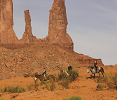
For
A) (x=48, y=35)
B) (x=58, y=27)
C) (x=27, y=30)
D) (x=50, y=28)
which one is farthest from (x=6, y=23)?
(x=58, y=27)

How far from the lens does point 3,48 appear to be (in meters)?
43.3

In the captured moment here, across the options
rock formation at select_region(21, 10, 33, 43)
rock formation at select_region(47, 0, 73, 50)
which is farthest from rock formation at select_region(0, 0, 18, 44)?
rock formation at select_region(47, 0, 73, 50)

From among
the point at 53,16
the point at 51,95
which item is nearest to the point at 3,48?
the point at 53,16

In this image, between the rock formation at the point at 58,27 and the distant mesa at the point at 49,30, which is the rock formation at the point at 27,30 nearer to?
the distant mesa at the point at 49,30

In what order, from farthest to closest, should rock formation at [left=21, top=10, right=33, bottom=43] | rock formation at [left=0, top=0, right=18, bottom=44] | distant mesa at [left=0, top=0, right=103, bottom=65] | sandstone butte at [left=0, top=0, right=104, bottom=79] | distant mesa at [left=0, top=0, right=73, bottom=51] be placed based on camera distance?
rock formation at [left=21, top=10, right=33, bottom=43]
distant mesa at [left=0, top=0, right=73, bottom=51]
distant mesa at [left=0, top=0, right=103, bottom=65]
sandstone butte at [left=0, top=0, right=104, bottom=79]
rock formation at [left=0, top=0, right=18, bottom=44]

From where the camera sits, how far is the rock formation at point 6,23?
4530 centimetres

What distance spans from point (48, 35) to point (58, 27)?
389 centimetres

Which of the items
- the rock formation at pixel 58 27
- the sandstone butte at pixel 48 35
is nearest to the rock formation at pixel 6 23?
the sandstone butte at pixel 48 35

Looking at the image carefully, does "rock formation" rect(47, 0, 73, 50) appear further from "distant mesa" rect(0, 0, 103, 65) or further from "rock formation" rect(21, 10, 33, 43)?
"rock formation" rect(21, 10, 33, 43)

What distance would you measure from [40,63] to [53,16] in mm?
15943

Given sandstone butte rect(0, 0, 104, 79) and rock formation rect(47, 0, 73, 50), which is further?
rock formation rect(47, 0, 73, 50)

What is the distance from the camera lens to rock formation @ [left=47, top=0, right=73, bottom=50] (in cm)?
4969

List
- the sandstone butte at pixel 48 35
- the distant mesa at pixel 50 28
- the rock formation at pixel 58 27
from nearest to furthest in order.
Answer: the sandstone butte at pixel 48 35, the distant mesa at pixel 50 28, the rock formation at pixel 58 27

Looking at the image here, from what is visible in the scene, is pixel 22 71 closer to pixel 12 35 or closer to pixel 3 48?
pixel 3 48
